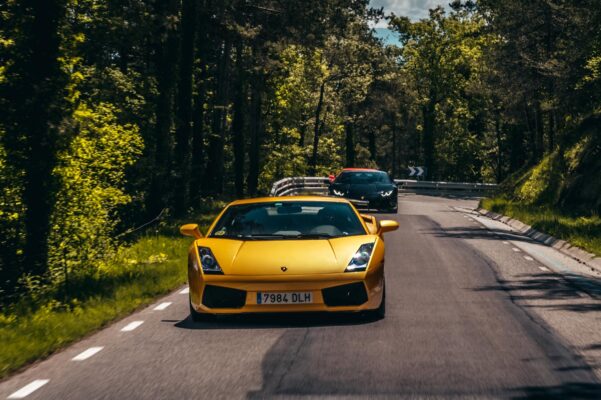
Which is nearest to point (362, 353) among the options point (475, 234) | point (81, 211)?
point (81, 211)

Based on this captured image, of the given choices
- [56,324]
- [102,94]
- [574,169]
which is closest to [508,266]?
[56,324]

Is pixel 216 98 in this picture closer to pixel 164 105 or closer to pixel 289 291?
pixel 164 105

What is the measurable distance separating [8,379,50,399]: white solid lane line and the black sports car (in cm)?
2502

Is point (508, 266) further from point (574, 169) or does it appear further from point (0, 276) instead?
point (574, 169)

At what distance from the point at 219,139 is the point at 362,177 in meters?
9.64

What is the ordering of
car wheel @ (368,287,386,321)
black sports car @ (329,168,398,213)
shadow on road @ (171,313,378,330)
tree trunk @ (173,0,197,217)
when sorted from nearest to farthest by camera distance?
shadow on road @ (171,313,378,330) → car wheel @ (368,287,386,321) → tree trunk @ (173,0,197,217) → black sports car @ (329,168,398,213)

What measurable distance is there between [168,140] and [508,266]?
13360mm

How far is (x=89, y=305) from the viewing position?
12.0 meters

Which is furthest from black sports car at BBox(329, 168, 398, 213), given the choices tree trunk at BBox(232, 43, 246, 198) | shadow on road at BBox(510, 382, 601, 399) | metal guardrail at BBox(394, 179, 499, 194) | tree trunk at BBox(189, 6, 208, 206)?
metal guardrail at BBox(394, 179, 499, 194)

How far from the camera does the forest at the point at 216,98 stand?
1477cm

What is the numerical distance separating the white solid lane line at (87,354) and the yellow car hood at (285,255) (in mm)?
1598

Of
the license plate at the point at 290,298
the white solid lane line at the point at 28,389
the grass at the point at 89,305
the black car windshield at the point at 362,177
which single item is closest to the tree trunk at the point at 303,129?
the black car windshield at the point at 362,177

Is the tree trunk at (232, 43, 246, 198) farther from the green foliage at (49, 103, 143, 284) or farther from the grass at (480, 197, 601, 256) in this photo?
the green foliage at (49, 103, 143, 284)

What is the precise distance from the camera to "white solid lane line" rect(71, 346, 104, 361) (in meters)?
8.68
